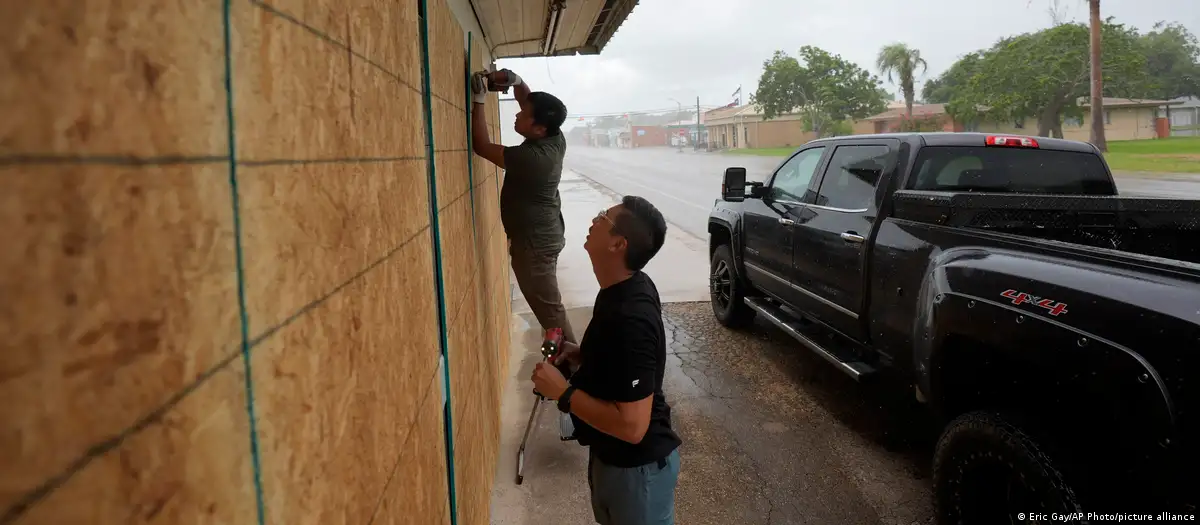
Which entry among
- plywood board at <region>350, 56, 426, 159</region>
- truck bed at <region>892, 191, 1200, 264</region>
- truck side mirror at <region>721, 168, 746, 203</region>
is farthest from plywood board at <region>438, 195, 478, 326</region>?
truck side mirror at <region>721, 168, 746, 203</region>

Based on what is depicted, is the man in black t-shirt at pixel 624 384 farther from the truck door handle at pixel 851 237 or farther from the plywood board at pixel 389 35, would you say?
the truck door handle at pixel 851 237

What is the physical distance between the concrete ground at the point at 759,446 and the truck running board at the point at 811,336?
42 centimetres

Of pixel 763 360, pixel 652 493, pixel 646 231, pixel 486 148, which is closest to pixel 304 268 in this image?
pixel 646 231

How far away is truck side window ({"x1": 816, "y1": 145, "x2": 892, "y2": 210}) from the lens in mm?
4828

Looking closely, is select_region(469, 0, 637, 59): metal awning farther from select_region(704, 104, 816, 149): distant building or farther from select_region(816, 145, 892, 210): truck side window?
select_region(704, 104, 816, 149): distant building

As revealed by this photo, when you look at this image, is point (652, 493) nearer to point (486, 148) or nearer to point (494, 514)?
point (494, 514)

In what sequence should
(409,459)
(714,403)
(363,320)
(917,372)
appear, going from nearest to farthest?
(363,320), (409,459), (917,372), (714,403)

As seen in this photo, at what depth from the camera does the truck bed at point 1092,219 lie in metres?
3.46

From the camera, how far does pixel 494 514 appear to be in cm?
370

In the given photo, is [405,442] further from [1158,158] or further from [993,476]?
[1158,158]

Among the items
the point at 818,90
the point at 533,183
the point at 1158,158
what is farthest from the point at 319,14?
the point at 818,90

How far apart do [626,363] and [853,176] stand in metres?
3.60

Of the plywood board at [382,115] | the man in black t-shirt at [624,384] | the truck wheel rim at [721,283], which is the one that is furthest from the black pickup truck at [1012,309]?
the plywood board at [382,115]

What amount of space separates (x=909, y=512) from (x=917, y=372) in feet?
2.46
